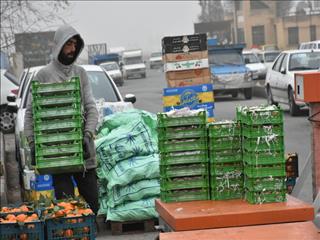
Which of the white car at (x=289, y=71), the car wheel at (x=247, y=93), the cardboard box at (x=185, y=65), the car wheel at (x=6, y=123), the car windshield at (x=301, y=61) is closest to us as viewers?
the cardboard box at (x=185, y=65)

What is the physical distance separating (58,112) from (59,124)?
99 millimetres

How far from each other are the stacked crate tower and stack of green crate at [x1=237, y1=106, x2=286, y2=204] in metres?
10.3

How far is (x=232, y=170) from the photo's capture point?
6.00m

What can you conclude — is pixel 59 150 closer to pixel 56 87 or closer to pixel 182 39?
pixel 56 87

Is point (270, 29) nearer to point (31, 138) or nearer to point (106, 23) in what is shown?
point (106, 23)

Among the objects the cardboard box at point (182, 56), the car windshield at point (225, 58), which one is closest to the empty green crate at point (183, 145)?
the cardboard box at point (182, 56)

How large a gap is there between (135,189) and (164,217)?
311 centimetres

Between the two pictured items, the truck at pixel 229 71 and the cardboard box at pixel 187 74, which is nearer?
the cardboard box at pixel 187 74

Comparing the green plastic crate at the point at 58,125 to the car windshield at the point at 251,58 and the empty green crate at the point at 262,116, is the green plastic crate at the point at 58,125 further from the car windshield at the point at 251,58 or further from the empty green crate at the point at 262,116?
the car windshield at the point at 251,58

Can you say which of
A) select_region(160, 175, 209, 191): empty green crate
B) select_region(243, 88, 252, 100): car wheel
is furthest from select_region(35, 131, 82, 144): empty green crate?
select_region(243, 88, 252, 100): car wheel

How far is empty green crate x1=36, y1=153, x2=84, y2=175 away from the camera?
6.86 meters

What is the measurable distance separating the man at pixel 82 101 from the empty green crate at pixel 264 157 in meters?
1.67

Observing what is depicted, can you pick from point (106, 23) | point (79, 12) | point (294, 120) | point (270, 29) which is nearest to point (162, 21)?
point (106, 23)

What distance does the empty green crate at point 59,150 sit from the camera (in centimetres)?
688
